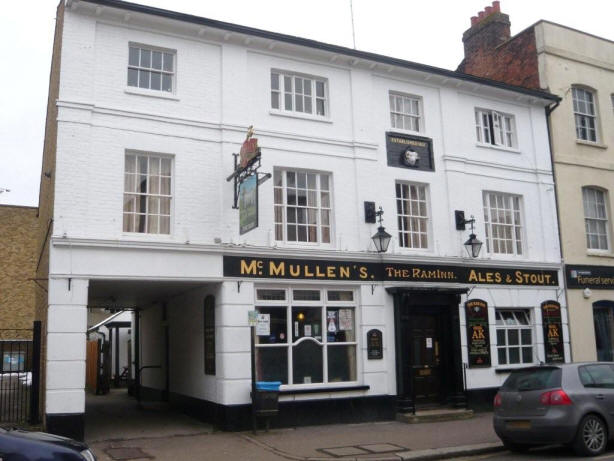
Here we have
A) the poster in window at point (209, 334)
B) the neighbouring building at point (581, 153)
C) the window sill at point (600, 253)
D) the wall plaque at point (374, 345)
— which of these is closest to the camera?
the poster in window at point (209, 334)

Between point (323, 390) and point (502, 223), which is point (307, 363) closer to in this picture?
point (323, 390)

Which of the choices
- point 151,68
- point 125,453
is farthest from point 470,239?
point 125,453

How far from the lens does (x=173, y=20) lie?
549 inches

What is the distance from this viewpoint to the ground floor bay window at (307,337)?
1418 centimetres

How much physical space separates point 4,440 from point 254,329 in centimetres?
762

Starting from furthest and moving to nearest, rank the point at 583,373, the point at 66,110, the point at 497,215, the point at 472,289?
1. the point at 497,215
2. the point at 472,289
3. the point at 66,110
4. the point at 583,373

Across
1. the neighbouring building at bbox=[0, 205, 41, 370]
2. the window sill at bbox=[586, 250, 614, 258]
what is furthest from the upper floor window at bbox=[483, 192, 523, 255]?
the neighbouring building at bbox=[0, 205, 41, 370]

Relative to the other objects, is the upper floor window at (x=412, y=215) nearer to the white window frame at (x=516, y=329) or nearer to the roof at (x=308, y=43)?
the white window frame at (x=516, y=329)

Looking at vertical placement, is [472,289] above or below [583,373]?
above

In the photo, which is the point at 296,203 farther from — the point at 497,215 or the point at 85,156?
the point at 497,215

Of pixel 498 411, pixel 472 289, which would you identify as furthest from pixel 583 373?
pixel 472 289

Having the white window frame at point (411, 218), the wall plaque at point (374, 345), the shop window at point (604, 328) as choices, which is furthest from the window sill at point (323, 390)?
the shop window at point (604, 328)

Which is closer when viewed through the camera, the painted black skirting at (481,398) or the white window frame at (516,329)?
the painted black skirting at (481,398)

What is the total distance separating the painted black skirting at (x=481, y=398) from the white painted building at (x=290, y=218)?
0.18 meters
